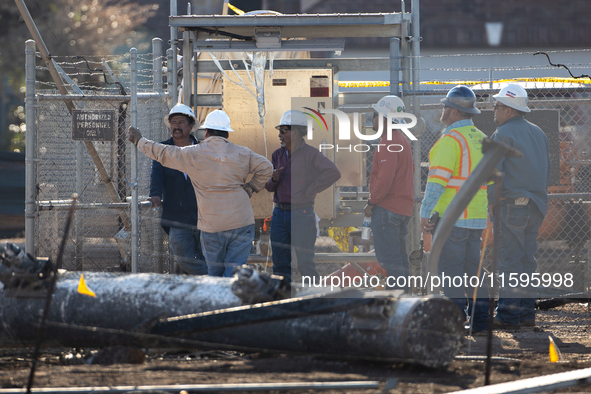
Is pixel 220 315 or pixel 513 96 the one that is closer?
pixel 220 315

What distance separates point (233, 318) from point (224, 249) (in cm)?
261

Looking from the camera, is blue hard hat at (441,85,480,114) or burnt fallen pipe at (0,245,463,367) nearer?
burnt fallen pipe at (0,245,463,367)

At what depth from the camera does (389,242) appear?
287 inches

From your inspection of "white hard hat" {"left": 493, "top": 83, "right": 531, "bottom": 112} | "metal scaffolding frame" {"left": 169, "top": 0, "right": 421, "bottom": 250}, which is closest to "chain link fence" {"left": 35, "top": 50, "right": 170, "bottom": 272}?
"metal scaffolding frame" {"left": 169, "top": 0, "right": 421, "bottom": 250}

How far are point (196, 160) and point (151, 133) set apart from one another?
1891mm

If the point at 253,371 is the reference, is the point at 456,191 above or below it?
above

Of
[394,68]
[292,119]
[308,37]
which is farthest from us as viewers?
[308,37]

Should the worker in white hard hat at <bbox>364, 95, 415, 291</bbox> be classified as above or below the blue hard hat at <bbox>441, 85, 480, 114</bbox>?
below

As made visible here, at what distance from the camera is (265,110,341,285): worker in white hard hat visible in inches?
289

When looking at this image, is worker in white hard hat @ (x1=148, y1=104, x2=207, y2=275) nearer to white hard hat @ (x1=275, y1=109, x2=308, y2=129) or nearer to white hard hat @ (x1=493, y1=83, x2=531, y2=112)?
white hard hat @ (x1=275, y1=109, x2=308, y2=129)

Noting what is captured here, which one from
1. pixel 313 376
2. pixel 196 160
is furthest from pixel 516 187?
pixel 313 376

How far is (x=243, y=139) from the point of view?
8.73m

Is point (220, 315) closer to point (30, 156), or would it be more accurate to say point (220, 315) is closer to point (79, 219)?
point (30, 156)

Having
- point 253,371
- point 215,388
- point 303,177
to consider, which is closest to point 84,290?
point 253,371
